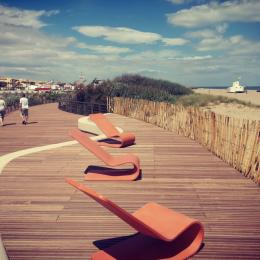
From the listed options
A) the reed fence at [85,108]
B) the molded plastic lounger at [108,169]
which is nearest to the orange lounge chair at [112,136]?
the molded plastic lounger at [108,169]

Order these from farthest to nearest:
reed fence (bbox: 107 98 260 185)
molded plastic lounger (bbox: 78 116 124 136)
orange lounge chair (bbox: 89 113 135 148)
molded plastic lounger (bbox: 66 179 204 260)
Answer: molded plastic lounger (bbox: 78 116 124 136) → orange lounge chair (bbox: 89 113 135 148) → reed fence (bbox: 107 98 260 185) → molded plastic lounger (bbox: 66 179 204 260)

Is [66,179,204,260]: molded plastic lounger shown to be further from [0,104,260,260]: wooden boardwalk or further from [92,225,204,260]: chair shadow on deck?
[0,104,260,260]: wooden boardwalk

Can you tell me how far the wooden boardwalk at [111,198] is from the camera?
157 inches

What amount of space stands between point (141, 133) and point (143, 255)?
30.8 feet

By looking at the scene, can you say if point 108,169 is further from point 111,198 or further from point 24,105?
point 24,105

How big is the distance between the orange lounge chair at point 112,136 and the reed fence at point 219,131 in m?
2.22

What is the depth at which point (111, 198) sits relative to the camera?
18.4ft

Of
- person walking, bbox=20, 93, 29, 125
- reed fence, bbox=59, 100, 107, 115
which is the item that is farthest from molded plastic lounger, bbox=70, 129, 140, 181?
reed fence, bbox=59, 100, 107, 115

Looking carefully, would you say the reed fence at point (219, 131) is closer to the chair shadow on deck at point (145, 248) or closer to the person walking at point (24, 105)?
the chair shadow on deck at point (145, 248)

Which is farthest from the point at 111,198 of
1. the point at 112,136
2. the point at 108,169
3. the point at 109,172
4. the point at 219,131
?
the point at 112,136

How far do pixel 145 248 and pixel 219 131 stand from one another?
17.7 ft

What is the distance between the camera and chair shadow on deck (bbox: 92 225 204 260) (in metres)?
3.58

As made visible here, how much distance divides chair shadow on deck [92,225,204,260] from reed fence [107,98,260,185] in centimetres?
308

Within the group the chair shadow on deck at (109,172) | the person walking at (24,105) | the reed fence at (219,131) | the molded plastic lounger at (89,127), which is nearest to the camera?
the reed fence at (219,131)
